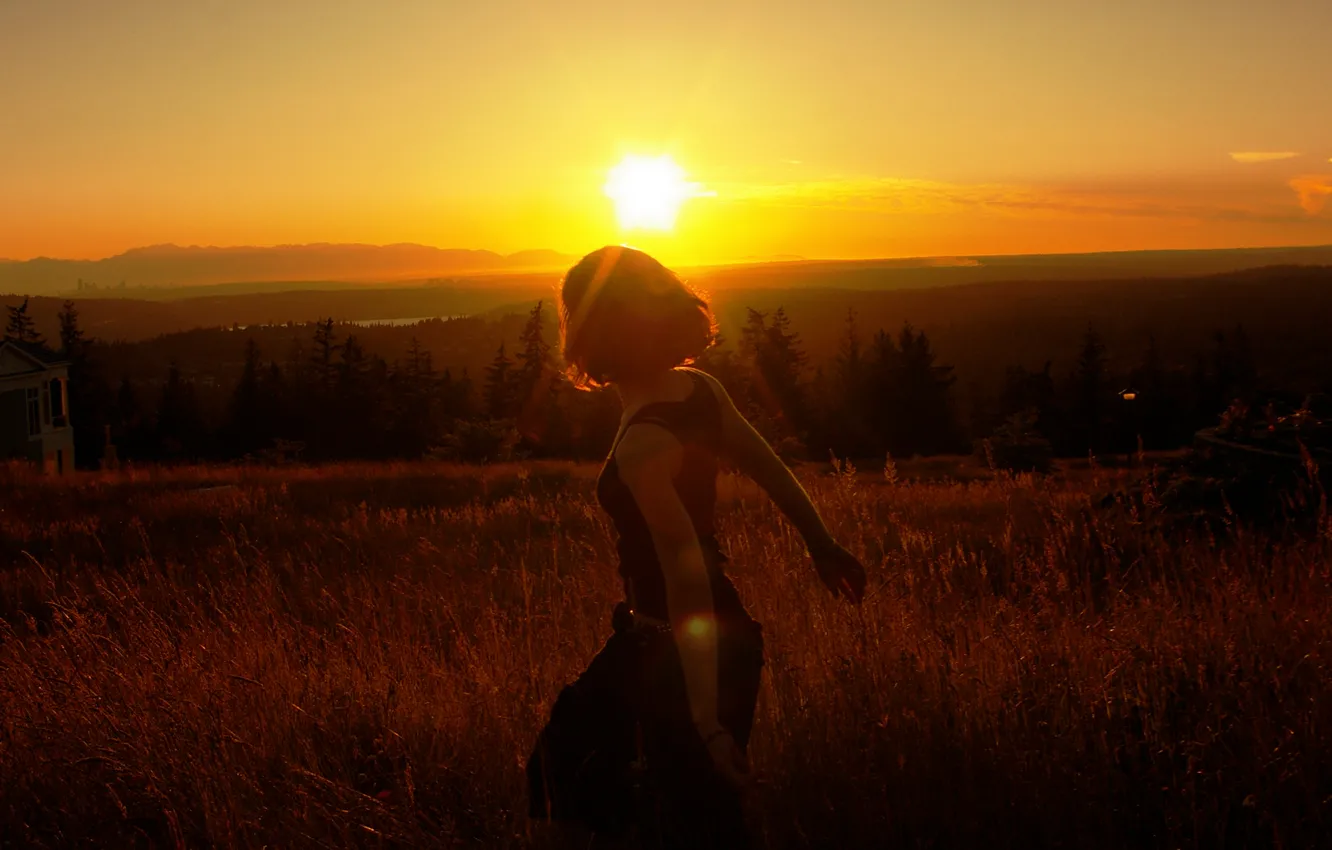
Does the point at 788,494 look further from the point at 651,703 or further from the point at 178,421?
the point at 178,421

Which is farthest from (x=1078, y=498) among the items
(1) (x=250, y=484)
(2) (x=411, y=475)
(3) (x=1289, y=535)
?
(1) (x=250, y=484)

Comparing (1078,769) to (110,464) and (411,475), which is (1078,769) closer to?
(411,475)

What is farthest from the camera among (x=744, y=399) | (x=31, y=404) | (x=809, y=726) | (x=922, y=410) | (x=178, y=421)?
(x=178, y=421)

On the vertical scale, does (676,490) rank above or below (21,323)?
below

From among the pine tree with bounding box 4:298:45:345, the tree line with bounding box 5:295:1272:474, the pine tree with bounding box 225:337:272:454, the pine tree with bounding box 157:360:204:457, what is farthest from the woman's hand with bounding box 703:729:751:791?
the pine tree with bounding box 4:298:45:345

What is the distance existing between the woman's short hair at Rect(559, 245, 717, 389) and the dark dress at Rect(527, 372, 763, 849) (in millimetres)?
137

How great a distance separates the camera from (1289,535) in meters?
6.22

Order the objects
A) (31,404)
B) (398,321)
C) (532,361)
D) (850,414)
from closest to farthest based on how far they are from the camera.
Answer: (31,404) → (850,414) → (532,361) → (398,321)

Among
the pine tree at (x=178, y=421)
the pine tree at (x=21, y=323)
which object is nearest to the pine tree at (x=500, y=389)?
the pine tree at (x=178, y=421)

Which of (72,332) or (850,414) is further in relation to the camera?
(72,332)

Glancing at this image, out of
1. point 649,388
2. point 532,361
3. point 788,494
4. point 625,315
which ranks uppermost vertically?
point 625,315

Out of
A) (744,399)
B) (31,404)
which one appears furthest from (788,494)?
(744,399)

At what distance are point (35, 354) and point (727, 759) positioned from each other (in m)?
44.3

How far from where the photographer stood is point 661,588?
2254 millimetres
